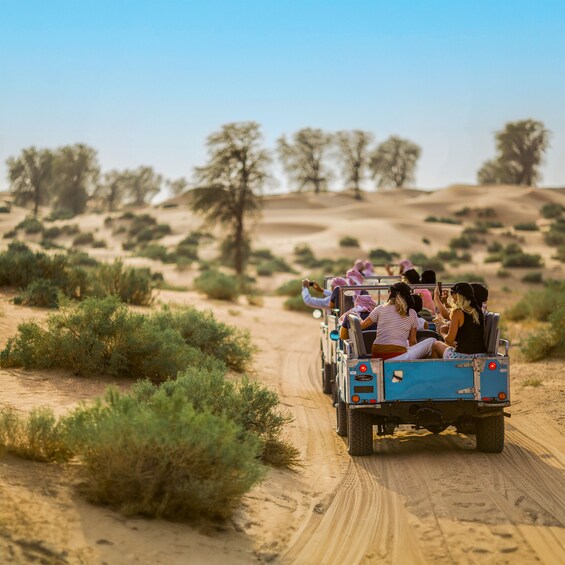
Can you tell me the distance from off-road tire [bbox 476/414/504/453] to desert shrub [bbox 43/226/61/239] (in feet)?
231

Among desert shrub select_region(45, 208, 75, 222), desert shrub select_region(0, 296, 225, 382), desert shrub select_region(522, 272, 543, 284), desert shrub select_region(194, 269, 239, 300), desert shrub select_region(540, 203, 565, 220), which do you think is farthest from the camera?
desert shrub select_region(540, 203, 565, 220)

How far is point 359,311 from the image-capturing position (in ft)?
41.3

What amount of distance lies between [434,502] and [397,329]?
269cm

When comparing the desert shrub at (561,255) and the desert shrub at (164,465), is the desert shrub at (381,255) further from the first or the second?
the desert shrub at (164,465)

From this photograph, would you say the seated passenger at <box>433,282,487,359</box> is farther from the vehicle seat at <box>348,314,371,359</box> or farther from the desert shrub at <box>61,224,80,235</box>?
the desert shrub at <box>61,224,80,235</box>

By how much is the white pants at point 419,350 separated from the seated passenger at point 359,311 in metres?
0.78

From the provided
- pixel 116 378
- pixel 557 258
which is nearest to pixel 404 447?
pixel 116 378

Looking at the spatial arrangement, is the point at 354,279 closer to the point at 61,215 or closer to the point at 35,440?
the point at 35,440

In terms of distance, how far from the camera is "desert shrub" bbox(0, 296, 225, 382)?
44.5 ft

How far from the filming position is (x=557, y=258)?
59.2m

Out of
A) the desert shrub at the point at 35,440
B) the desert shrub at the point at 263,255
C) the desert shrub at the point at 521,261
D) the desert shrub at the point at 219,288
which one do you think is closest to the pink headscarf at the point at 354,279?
the desert shrub at the point at 35,440

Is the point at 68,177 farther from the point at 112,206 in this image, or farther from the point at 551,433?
the point at 551,433

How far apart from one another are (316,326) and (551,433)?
17.2 meters

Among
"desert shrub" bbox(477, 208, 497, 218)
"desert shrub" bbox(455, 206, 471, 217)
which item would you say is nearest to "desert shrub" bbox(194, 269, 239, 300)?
"desert shrub" bbox(477, 208, 497, 218)
